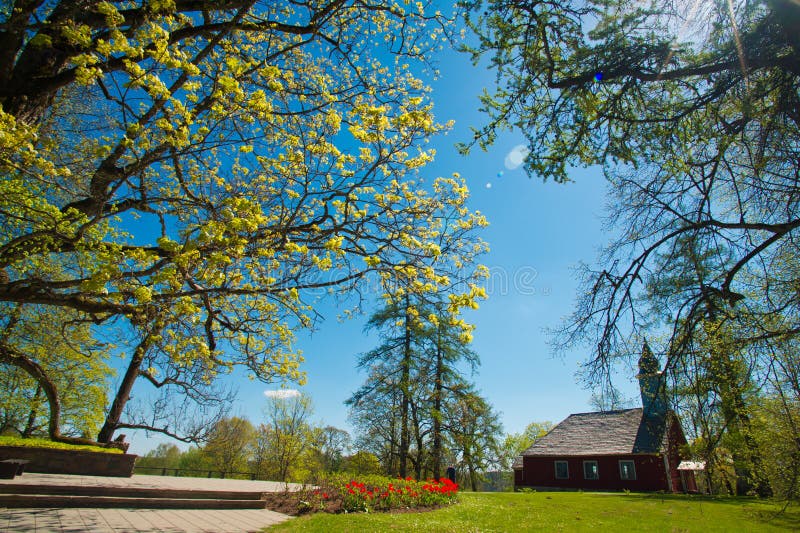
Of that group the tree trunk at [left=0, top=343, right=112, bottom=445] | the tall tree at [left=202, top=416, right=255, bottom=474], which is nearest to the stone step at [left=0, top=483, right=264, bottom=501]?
the tree trunk at [left=0, top=343, right=112, bottom=445]

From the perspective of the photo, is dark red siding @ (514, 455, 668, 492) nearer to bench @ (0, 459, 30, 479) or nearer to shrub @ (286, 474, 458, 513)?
shrub @ (286, 474, 458, 513)

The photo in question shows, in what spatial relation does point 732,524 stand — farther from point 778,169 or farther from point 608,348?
point 778,169

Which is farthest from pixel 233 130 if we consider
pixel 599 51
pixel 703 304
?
pixel 703 304

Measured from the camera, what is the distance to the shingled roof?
1032 inches

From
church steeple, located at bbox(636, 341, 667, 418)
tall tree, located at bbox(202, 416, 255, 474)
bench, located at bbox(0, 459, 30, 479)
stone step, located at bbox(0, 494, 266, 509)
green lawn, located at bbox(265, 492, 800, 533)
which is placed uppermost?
church steeple, located at bbox(636, 341, 667, 418)

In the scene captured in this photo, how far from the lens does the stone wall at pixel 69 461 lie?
10.9 metres

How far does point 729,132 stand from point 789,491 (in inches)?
196

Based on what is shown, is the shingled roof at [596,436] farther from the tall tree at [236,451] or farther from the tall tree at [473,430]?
the tall tree at [236,451]

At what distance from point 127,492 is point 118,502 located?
503 mm

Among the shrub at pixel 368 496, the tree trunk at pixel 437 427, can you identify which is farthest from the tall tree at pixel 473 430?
the shrub at pixel 368 496

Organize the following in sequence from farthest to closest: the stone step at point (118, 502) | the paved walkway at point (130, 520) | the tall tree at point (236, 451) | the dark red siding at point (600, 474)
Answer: the tall tree at point (236, 451), the dark red siding at point (600, 474), the stone step at point (118, 502), the paved walkway at point (130, 520)

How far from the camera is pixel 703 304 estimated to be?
6852 millimetres

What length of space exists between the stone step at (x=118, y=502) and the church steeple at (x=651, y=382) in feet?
31.2

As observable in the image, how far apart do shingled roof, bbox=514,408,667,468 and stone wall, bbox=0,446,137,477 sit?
1073 inches
